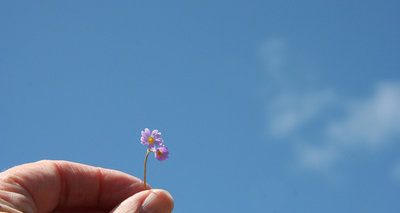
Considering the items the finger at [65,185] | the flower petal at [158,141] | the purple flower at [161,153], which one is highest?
the flower petal at [158,141]

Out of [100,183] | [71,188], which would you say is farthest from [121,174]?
[71,188]

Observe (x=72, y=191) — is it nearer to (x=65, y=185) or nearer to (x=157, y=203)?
(x=65, y=185)

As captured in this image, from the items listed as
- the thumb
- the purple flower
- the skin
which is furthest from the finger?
the thumb

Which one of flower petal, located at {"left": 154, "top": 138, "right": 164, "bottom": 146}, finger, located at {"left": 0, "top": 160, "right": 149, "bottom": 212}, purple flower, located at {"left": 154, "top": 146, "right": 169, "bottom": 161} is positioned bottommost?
finger, located at {"left": 0, "top": 160, "right": 149, "bottom": 212}

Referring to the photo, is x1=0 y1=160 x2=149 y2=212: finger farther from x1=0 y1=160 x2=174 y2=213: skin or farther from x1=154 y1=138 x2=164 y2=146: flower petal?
x1=154 y1=138 x2=164 y2=146: flower petal

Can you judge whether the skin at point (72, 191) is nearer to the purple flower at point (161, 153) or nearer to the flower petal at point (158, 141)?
the purple flower at point (161, 153)

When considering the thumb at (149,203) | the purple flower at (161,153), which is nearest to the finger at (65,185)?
the purple flower at (161,153)
